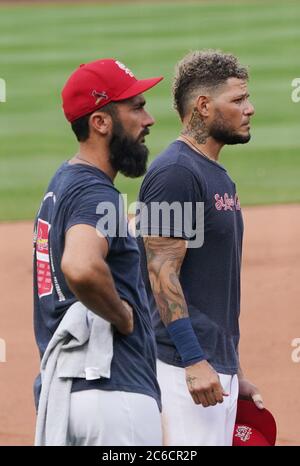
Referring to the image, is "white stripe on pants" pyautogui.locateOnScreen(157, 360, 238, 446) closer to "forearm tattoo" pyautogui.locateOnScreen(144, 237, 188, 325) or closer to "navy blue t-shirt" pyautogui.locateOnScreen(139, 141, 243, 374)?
"navy blue t-shirt" pyautogui.locateOnScreen(139, 141, 243, 374)

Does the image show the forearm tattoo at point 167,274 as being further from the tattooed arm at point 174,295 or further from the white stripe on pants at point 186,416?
the white stripe on pants at point 186,416

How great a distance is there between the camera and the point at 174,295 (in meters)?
4.23

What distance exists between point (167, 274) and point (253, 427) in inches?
31.6

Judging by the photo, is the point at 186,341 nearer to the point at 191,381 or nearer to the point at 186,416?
the point at 191,381

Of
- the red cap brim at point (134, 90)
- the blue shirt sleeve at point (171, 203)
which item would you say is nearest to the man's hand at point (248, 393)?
the blue shirt sleeve at point (171, 203)

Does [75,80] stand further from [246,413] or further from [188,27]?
[188,27]

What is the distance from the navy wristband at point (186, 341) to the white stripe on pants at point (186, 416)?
0.11 meters

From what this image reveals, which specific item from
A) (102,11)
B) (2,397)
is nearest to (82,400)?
(2,397)

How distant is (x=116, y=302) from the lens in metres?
3.59

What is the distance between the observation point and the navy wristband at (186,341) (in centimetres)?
421

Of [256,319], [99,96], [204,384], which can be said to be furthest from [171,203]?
[256,319]

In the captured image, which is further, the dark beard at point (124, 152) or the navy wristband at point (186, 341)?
the navy wristband at point (186, 341)

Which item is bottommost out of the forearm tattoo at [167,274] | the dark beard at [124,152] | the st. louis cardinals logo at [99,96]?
the forearm tattoo at [167,274]
